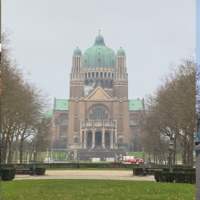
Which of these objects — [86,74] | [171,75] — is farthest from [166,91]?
[86,74]

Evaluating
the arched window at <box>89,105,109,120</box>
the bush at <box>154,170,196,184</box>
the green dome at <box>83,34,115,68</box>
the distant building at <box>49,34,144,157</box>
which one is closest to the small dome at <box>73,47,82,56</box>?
the distant building at <box>49,34,144,157</box>

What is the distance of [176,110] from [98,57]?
100861 millimetres

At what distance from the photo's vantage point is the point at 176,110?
127 ft

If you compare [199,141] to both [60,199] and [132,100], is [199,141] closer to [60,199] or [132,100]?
[60,199]

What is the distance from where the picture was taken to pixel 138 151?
121 meters

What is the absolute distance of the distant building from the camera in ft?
428

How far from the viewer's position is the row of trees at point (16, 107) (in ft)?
106

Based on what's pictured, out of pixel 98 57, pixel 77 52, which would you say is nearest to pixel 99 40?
pixel 77 52

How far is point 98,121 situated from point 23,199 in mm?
117200

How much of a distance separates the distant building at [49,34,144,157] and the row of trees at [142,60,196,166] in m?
71.4

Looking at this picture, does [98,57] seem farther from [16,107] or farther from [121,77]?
[16,107]

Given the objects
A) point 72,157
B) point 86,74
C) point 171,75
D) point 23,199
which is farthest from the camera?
point 86,74

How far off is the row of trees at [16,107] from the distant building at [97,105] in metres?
71.2

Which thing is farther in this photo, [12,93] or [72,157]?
[72,157]
